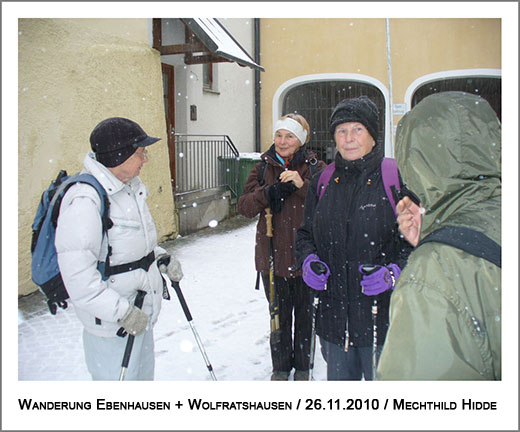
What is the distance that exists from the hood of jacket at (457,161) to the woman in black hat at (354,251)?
38.4 inches

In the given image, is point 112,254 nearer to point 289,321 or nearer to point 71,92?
point 289,321

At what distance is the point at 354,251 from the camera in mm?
2117

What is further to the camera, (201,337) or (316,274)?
(201,337)

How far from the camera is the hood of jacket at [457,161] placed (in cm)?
105

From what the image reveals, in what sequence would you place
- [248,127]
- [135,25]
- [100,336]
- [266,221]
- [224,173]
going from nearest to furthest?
[100,336] < [266,221] < [135,25] < [224,173] < [248,127]

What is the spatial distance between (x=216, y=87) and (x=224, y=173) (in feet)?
6.42

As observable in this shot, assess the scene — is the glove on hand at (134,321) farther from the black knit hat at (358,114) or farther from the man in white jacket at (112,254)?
the black knit hat at (358,114)

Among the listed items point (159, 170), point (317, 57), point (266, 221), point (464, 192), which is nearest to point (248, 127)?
point (317, 57)

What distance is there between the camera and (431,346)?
1.01 meters

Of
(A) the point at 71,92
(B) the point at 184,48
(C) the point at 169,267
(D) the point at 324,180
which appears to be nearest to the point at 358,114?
(D) the point at 324,180

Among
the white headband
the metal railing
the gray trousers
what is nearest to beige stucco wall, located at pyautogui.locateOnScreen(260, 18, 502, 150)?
the metal railing

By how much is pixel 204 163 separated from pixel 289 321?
21.6 ft

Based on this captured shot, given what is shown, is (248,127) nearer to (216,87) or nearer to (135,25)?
(216,87)

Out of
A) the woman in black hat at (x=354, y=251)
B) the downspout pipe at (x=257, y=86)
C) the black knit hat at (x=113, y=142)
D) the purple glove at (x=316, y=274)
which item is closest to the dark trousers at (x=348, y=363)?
the woman in black hat at (x=354, y=251)
